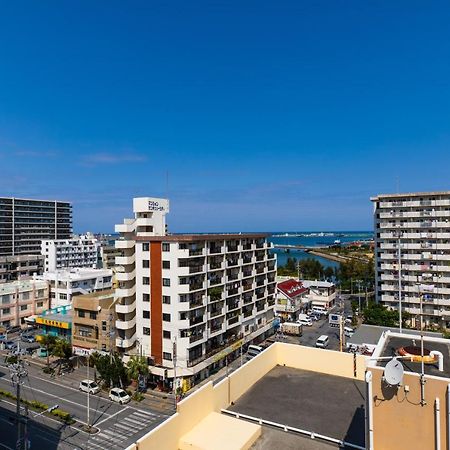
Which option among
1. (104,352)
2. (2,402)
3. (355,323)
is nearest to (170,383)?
(104,352)

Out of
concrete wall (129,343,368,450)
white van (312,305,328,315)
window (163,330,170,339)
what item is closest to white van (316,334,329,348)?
white van (312,305,328,315)

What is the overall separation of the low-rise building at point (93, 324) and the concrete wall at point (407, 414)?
3463cm

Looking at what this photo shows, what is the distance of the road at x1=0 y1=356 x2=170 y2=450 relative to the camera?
2812 centimetres

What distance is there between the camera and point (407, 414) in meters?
10.6

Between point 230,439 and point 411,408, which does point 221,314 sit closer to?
point 230,439

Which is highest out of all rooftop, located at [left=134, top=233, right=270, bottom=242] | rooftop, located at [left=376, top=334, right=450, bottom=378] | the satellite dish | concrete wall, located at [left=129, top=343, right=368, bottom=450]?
rooftop, located at [left=134, top=233, right=270, bottom=242]

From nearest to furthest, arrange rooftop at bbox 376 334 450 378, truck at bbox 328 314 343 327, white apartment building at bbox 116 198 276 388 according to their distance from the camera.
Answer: rooftop at bbox 376 334 450 378 → white apartment building at bbox 116 198 276 388 → truck at bbox 328 314 343 327

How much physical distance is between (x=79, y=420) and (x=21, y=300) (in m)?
36.8

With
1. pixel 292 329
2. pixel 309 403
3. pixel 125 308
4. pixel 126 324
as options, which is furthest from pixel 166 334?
pixel 292 329

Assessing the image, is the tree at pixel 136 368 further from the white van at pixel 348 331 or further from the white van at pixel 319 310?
the white van at pixel 319 310

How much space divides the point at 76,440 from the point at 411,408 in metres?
26.7

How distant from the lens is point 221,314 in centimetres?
4256

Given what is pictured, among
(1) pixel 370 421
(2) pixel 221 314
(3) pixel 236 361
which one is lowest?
(3) pixel 236 361

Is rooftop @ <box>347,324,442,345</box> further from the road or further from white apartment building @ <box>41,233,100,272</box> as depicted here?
white apartment building @ <box>41,233,100,272</box>
